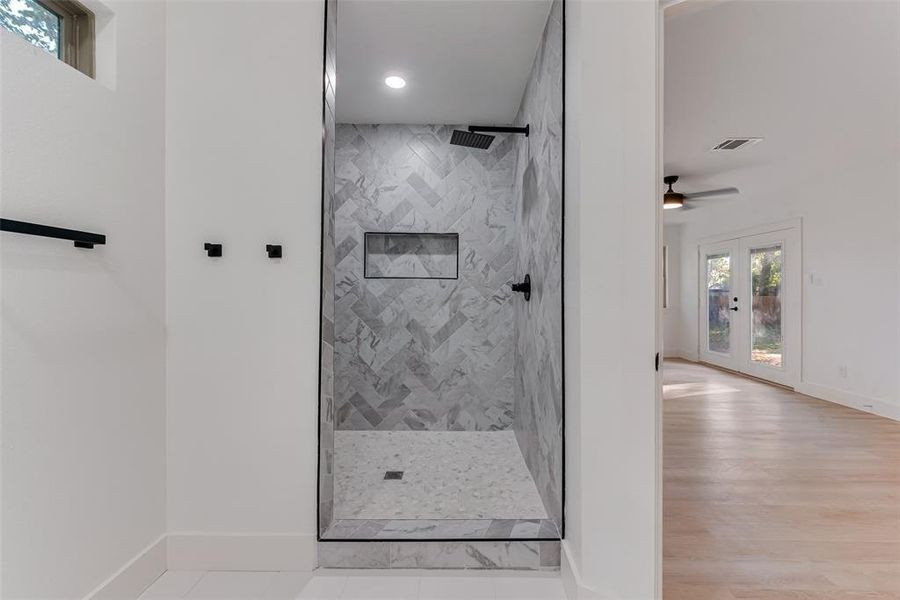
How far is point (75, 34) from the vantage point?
4.63 feet

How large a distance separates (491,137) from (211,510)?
8.88 ft

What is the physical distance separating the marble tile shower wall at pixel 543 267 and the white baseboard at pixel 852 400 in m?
3.80

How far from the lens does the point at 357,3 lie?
6.38 feet

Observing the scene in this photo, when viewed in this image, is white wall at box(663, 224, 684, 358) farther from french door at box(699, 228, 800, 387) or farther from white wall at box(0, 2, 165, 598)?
white wall at box(0, 2, 165, 598)

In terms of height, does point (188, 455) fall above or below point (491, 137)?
below

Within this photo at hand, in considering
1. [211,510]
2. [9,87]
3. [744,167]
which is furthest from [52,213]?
[744,167]

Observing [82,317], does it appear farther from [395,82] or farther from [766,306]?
[766,306]

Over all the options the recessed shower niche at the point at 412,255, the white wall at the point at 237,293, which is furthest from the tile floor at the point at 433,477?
the recessed shower niche at the point at 412,255

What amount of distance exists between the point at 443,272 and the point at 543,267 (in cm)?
127

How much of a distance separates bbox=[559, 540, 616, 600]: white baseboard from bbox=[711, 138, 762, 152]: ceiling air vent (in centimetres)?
383

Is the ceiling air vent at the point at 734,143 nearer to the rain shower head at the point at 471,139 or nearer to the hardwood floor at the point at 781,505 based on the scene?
the rain shower head at the point at 471,139

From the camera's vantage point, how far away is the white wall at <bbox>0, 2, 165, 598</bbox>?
1.14 meters

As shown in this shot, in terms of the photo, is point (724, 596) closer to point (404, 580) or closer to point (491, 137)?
point (404, 580)

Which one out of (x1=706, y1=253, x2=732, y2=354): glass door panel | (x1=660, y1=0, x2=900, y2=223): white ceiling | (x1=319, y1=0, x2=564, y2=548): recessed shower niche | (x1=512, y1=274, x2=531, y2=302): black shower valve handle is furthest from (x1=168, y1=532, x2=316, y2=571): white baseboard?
(x1=706, y1=253, x2=732, y2=354): glass door panel
